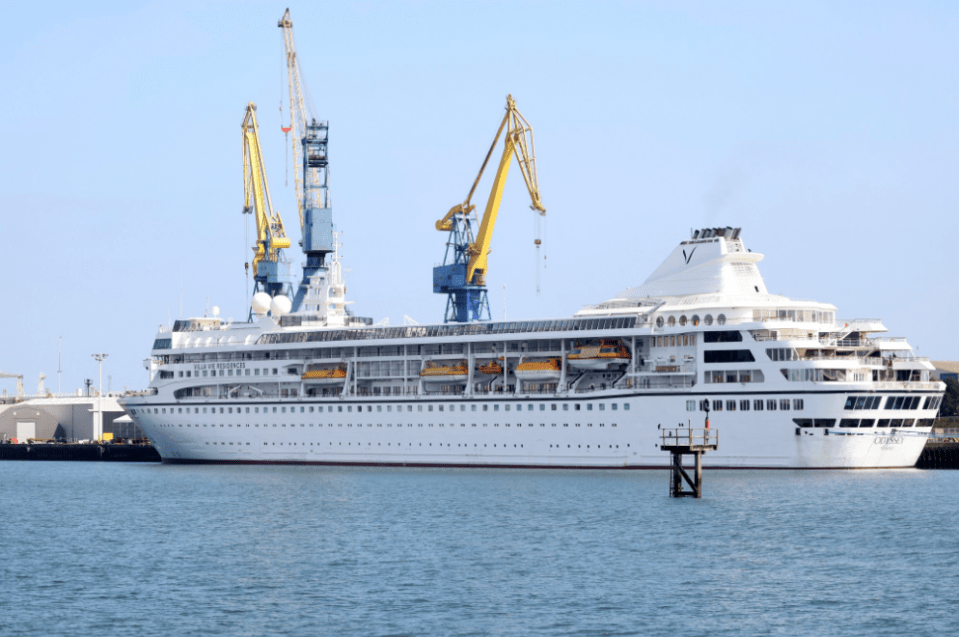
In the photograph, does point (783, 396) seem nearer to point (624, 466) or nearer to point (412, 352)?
point (624, 466)

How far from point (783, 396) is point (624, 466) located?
913 cm

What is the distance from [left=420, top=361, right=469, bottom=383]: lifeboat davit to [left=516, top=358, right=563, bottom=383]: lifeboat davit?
4380 millimetres

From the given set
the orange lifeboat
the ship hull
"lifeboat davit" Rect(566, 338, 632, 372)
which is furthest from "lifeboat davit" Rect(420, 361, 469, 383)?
"lifeboat davit" Rect(566, 338, 632, 372)

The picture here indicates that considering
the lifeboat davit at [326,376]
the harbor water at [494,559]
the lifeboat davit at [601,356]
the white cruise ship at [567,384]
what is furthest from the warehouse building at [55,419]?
the lifeboat davit at [601,356]

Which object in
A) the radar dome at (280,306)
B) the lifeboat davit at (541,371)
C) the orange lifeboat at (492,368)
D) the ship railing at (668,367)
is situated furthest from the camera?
the radar dome at (280,306)

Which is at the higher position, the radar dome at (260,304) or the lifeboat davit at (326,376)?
the radar dome at (260,304)

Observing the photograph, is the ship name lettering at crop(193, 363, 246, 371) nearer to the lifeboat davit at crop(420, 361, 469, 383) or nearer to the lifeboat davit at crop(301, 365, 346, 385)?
the lifeboat davit at crop(301, 365, 346, 385)

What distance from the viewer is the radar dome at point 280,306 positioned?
8562 cm

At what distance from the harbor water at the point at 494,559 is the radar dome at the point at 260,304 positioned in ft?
87.0

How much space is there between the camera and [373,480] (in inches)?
2613

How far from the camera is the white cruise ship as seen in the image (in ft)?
213

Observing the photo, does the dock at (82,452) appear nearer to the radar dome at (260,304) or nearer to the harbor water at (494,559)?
the radar dome at (260,304)

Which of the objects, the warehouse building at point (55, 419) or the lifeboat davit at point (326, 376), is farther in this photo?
the warehouse building at point (55, 419)

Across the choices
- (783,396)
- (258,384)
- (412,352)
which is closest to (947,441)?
(783,396)
